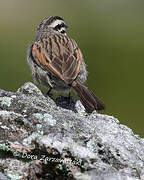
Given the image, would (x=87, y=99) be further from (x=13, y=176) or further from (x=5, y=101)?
(x=13, y=176)

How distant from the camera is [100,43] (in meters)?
20.0

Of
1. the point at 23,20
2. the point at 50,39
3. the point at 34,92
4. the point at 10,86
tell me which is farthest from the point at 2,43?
the point at 34,92

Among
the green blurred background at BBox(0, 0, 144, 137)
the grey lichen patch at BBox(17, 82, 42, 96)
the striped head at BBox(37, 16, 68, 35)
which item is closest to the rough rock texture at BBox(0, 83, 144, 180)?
the grey lichen patch at BBox(17, 82, 42, 96)

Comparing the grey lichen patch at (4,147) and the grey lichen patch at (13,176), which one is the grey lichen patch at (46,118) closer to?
the grey lichen patch at (4,147)

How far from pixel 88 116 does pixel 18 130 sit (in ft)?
4.92

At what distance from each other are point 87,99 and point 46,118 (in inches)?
79.9

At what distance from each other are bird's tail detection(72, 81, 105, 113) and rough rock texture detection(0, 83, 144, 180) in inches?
40.9

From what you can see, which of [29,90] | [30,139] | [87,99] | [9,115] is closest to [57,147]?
[30,139]

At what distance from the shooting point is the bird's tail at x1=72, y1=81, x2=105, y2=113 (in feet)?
24.1

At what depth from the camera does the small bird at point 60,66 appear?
820 centimetres

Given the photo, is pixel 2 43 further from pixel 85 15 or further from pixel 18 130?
pixel 18 130

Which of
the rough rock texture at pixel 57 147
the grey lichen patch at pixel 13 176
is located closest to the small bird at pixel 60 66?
the rough rock texture at pixel 57 147

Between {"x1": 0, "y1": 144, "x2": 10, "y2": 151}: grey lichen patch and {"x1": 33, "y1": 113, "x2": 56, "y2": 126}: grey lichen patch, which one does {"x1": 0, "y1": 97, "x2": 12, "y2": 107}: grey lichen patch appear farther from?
{"x1": 0, "y1": 144, "x2": 10, "y2": 151}: grey lichen patch

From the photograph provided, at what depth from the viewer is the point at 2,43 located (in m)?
20.0
